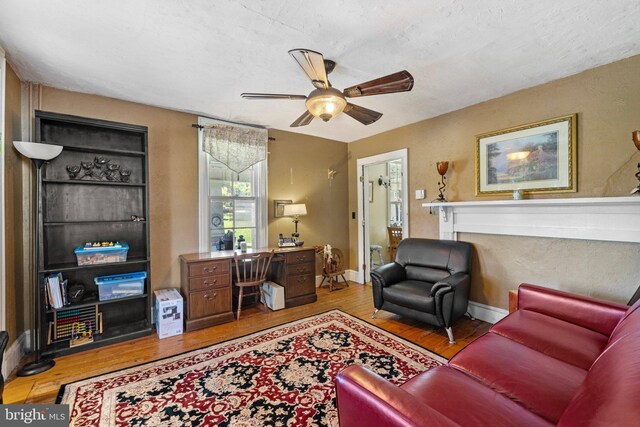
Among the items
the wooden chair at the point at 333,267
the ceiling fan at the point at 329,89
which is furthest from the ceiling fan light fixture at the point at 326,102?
the wooden chair at the point at 333,267

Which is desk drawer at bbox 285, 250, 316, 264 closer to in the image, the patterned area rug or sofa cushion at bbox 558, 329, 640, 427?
the patterned area rug

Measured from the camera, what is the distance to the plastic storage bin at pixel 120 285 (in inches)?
107

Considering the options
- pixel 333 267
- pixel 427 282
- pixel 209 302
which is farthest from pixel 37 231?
pixel 427 282

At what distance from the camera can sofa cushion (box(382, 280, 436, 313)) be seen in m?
2.70

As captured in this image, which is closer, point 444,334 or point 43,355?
point 43,355

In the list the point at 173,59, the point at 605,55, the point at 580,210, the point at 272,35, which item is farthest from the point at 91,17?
the point at 580,210

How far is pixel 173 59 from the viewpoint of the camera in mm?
2240

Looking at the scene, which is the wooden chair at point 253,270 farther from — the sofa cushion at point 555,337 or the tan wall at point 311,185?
the sofa cushion at point 555,337

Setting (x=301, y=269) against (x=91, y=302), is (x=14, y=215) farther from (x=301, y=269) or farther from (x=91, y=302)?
(x=301, y=269)

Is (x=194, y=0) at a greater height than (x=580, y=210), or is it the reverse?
(x=194, y=0)

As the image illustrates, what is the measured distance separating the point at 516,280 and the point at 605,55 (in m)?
2.14

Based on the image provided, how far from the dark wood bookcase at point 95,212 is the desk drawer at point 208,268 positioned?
0.44 m

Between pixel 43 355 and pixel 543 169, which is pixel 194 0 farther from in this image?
pixel 543 169

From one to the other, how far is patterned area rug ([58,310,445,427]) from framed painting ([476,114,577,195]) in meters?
1.97
